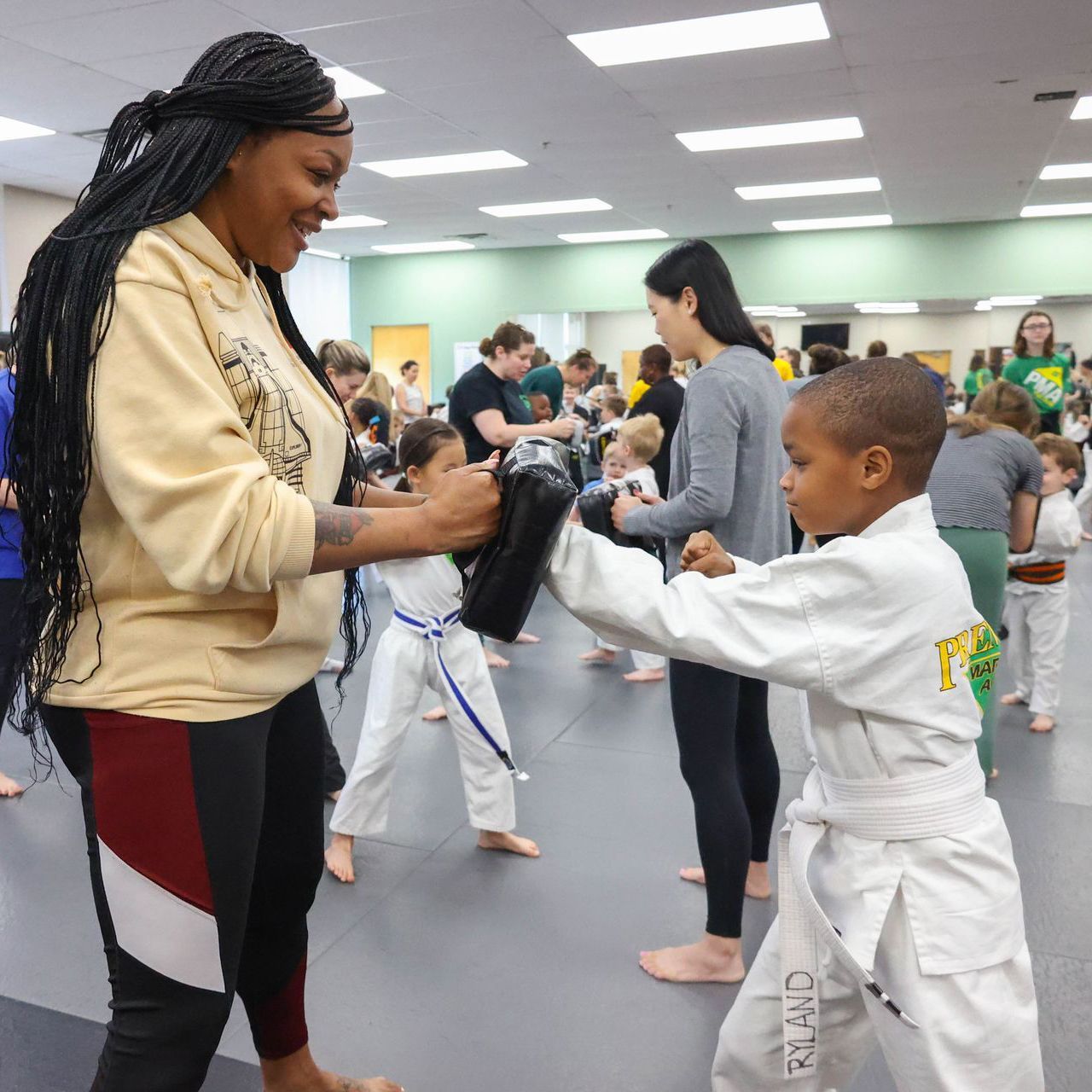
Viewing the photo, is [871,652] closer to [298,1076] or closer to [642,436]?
[298,1076]

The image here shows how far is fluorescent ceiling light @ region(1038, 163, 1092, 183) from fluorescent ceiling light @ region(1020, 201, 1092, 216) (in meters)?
1.43

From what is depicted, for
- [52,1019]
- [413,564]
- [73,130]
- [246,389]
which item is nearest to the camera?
[246,389]

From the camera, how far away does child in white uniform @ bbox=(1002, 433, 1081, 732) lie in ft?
12.1

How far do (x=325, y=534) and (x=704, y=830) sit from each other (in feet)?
4.04

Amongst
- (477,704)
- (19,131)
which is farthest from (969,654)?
(19,131)

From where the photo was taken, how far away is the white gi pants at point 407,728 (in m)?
2.62

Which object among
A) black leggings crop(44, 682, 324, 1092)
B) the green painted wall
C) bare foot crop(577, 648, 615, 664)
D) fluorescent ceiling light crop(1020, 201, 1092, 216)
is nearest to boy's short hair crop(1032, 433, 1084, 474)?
bare foot crop(577, 648, 615, 664)

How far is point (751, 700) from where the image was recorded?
7.30 feet

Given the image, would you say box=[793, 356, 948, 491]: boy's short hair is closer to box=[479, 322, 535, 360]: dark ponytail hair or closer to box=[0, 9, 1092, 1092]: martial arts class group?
box=[0, 9, 1092, 1092]: martial arts class group

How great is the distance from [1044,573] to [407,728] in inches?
101

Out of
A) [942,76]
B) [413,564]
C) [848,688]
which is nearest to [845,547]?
[848,688]

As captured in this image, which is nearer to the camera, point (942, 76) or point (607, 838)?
point (607, 838)

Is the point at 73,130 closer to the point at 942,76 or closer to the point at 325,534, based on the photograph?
the point at 942,76

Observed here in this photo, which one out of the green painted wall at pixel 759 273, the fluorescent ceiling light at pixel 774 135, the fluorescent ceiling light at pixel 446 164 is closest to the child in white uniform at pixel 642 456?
the fluorescent ceiling light at pixel 774 135
